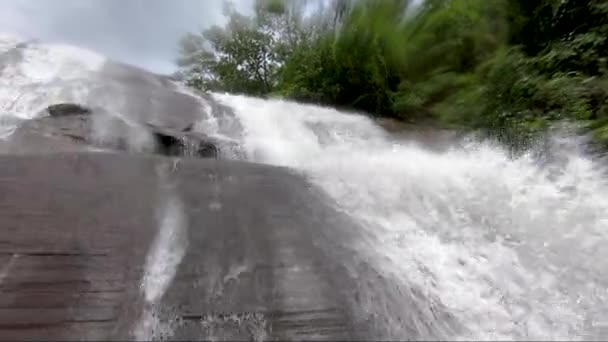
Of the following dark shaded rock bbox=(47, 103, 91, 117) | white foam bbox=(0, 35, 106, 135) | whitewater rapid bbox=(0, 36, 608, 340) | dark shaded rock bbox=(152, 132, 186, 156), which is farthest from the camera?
white foam bbox=(0, 35, 106, 135)

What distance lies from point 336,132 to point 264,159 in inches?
64.0

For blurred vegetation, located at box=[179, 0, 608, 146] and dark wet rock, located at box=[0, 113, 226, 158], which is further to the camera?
blurred vegetation, located at box=[179, 0, 608, 146]

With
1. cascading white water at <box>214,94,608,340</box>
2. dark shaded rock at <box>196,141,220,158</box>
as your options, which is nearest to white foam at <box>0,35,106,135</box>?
dark shaded rock at <box>196,141,220,158</box>

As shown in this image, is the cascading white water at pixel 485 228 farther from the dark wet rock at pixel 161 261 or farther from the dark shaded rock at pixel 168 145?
the dark shaded rock at pixel 168 145

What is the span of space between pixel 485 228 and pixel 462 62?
15.8 ft

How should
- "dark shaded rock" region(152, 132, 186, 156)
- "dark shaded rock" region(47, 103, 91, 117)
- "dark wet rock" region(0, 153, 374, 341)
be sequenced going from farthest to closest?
"dark shaded rock" region(47, 103, 91, 117), "dark shaded rock" region(152, 132, 186, 156), "dark wet rock" region(0, 153, 374, 341)

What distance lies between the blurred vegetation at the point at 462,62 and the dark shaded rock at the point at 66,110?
175 inches

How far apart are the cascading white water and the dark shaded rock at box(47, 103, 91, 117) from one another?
5.62 feet

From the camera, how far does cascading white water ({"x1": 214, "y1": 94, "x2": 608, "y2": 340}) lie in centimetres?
241

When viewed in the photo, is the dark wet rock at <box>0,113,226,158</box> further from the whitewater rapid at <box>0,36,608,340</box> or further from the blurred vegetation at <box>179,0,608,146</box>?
the blurred vegetation at <box>179,0,608,146</box>

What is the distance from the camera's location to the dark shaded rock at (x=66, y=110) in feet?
16.0

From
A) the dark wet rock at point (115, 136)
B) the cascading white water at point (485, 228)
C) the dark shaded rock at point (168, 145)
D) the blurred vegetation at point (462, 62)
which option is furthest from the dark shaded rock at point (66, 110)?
the blurred vegetation at point (462, 62)

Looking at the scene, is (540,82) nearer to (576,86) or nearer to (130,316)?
(576,86)

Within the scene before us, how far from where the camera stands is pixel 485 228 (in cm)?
333
